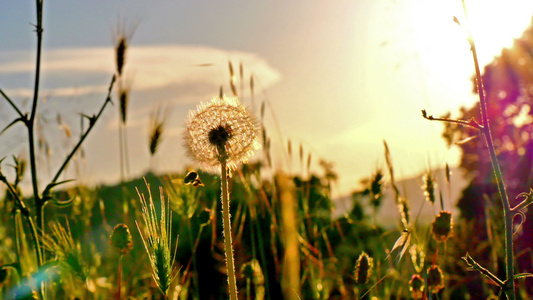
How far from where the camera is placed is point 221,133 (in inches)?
69.6

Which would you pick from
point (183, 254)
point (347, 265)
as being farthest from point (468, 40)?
point (183, 254)

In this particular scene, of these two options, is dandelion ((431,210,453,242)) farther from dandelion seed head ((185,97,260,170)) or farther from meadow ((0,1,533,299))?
dandelion seed head ((185,97,260,170))

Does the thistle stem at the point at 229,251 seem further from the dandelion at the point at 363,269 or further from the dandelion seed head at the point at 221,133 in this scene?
the dandelion at the point at 363,269

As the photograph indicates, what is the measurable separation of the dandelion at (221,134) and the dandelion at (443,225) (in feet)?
2.50

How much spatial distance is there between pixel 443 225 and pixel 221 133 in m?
0.90

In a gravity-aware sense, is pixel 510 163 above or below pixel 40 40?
below

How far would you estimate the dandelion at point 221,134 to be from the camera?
1740 millimetres

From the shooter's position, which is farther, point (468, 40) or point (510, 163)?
point (510, 163)

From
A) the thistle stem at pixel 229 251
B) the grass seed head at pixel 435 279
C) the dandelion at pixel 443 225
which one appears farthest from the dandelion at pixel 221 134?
the grass seed head at pixel 435 279

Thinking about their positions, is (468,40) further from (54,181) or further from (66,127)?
(66,127)

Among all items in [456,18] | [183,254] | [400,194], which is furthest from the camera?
[183,254]

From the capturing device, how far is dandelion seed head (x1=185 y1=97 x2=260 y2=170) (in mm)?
1744

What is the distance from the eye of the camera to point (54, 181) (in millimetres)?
2086

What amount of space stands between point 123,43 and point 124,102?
398 mm
